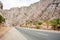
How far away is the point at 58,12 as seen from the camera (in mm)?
138500

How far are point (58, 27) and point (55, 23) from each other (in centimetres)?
158

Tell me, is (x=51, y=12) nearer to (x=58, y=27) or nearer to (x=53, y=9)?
(x=53, y=9)

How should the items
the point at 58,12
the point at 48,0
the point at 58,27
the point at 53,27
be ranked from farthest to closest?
1. the point at 48,0
2. the point at 58,12
3. the point at 53,27
4. the point at 58,27

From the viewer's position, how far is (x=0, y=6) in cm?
19912

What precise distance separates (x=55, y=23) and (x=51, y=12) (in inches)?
3563

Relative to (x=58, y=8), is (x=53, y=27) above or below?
below

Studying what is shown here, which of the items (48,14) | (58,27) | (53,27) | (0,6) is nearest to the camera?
(58,27)

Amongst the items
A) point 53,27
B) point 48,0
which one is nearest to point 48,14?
point 48,0

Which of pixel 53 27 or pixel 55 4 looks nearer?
pixel 53 27

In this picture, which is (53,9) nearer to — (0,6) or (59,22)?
(0,6)

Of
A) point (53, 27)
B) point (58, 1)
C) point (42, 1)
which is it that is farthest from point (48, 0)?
point (53, 27)

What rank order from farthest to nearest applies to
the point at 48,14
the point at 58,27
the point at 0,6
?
1. the point at 0,6
2. the point at 48,14
3. the point at 58,27

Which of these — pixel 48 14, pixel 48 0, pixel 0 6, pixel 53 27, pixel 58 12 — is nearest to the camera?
pixel 53 27

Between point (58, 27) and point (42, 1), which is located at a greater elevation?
point (42, 1)
